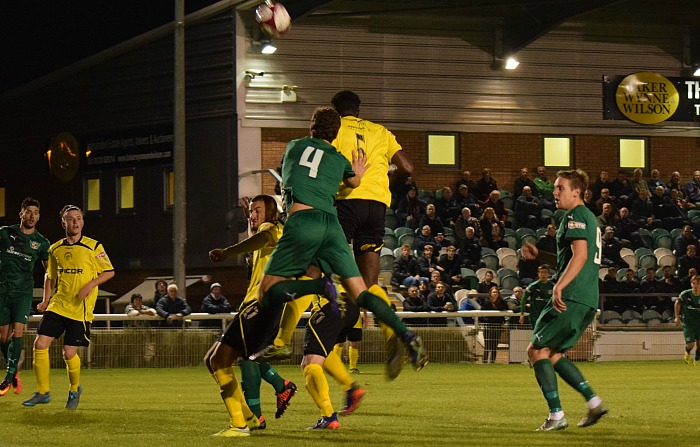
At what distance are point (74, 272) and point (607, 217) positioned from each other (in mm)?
20122

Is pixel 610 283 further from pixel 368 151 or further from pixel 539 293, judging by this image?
pixel 368 151

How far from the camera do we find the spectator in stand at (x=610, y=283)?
28.4 metres

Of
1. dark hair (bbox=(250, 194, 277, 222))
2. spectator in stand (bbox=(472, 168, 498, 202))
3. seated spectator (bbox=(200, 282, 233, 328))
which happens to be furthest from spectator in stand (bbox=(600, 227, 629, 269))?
dark hair (bbox=(250, 194, 277, 222))

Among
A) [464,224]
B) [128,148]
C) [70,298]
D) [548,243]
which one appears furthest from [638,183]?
[70,298]

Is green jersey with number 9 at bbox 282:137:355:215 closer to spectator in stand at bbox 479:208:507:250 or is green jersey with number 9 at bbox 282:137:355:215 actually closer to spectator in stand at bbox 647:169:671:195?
spectator in stand at bbox 479:208:507:250

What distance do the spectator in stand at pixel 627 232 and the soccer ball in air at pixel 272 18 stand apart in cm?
1331

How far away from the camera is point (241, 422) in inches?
384

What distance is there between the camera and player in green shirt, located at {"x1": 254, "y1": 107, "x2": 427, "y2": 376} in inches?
372

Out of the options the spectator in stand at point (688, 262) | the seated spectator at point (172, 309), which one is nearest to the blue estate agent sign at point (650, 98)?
the spectator in stand at point (688, 262)

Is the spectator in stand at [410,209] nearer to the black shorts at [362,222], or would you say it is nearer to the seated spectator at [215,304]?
the seated spectator at [215,304]

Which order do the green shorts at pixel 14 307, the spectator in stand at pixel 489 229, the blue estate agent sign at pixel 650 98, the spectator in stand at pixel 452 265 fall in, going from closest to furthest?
1. the green shorts at pixel 14 307
2. the spectator in stand at pixel 452 265
3. the spectator in stand at pixel 489 229
4. the blue estate agent sign at pixel 650 98

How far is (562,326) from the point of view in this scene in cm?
1018

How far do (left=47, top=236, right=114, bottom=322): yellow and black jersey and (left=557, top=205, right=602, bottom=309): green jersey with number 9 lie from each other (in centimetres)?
523

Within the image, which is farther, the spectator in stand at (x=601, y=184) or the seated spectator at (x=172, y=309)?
the spectator in stand at (x=601, y=184)
